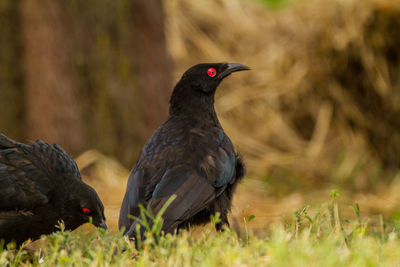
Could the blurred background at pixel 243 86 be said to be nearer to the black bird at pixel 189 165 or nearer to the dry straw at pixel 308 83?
the dry straw at pixel 308 83

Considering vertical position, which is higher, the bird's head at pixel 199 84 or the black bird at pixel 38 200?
the bird's head at pixel 199 84

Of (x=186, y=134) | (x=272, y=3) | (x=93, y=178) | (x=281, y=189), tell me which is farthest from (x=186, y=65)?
(x=186, y=134)

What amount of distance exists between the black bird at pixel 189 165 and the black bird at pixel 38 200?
0.99ft

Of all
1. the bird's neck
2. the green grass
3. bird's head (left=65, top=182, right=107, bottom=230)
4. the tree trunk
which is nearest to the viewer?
the green grass

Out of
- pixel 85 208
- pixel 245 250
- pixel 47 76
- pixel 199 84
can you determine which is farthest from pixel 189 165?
pixel 47 76

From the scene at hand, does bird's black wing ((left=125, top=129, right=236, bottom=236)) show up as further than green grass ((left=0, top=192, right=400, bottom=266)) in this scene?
Yes

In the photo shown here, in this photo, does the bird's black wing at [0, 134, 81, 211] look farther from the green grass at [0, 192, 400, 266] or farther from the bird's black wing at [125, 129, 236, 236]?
the bird's black wing at [125, 129, 236, 236]

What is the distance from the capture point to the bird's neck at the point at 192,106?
504cm

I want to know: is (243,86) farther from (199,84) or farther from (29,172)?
(29,172)

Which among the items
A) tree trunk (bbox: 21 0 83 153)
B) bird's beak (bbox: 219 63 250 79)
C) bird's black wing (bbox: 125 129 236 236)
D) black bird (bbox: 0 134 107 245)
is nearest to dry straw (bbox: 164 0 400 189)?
tree trunk (bbox: 21 0 83 153)

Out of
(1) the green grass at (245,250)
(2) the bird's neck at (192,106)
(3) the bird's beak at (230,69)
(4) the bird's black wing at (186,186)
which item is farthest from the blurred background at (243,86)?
(1) the green grass at (245,250)

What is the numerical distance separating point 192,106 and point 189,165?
2.45ft

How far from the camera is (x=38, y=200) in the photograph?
14.9 ft

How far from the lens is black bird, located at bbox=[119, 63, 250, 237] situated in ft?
13.8
